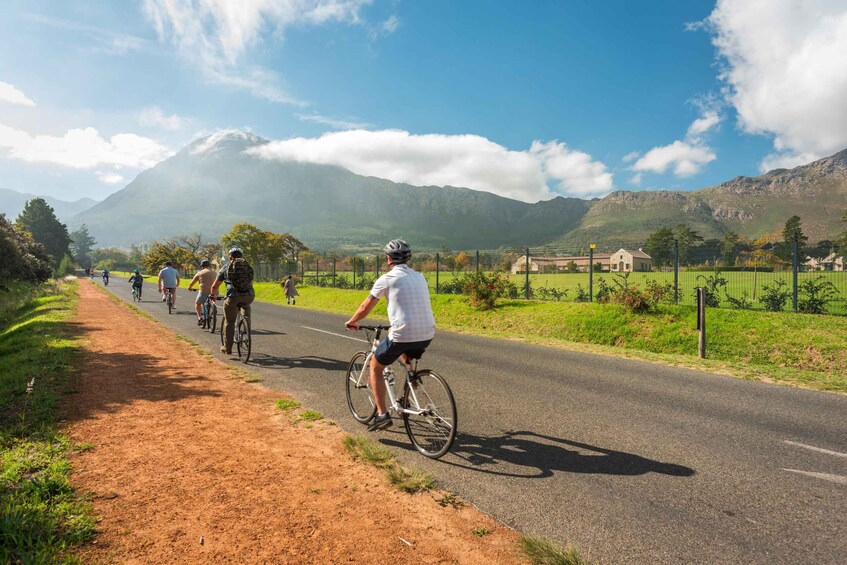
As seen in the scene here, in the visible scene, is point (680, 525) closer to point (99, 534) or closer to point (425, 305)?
point (425, 305)

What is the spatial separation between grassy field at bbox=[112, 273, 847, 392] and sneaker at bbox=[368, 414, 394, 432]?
758cm

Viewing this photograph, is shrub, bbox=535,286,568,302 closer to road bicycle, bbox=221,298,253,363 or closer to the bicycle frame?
road bicycle, bbox=221,298,253,363

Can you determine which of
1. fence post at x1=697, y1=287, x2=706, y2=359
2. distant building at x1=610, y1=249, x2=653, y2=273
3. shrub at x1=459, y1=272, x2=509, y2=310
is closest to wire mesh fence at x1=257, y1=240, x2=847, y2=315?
distant building at x1=610, y1=249, x2=653, y2=273

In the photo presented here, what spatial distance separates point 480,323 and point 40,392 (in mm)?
13815

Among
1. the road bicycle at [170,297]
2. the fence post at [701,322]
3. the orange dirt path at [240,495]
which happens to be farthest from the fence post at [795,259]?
the road bicycle at [170,297]

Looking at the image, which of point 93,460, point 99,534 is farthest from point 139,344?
point 99,534

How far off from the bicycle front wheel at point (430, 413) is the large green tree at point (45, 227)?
13105 centimetres

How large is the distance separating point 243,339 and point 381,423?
572 cm

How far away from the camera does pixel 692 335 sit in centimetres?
1189

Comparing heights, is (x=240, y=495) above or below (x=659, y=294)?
below

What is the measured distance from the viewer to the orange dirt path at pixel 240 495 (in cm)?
287

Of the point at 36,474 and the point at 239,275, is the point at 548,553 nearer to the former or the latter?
the point at 36,474

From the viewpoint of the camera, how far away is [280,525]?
314 cm

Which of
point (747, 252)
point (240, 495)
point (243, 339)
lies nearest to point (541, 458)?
point (240, 495)
